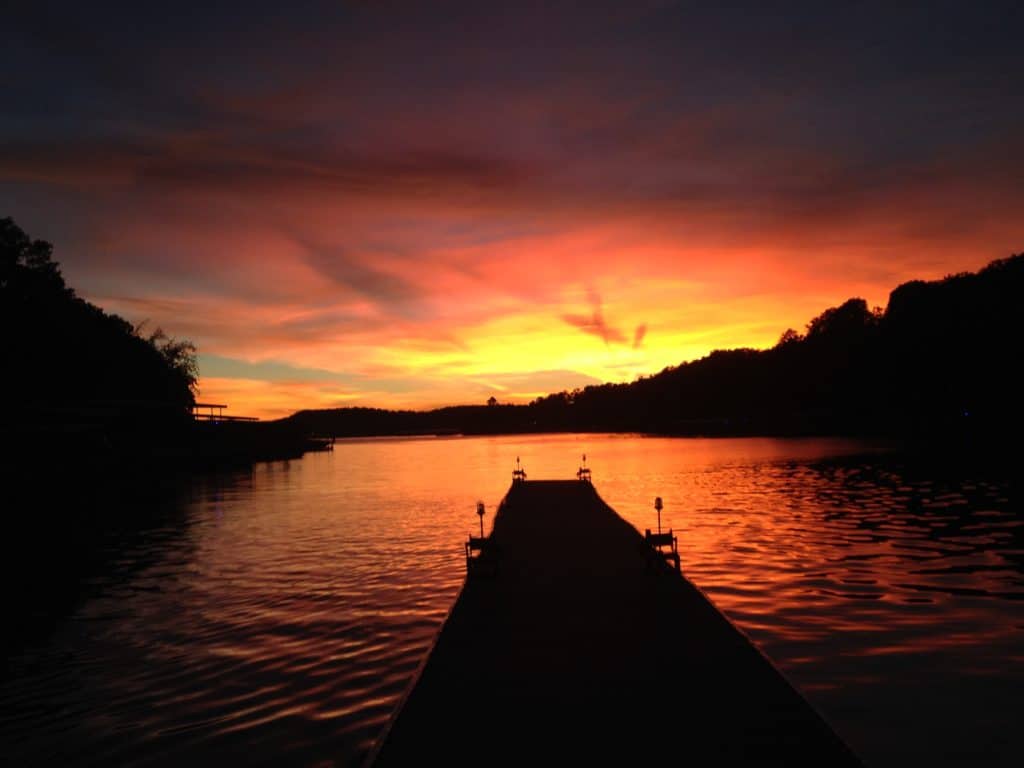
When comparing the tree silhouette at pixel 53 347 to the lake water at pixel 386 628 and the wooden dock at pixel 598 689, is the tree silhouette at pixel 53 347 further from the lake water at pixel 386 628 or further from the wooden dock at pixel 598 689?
the wooden dock at pixel 598 689

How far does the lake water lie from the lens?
12203 millimetres

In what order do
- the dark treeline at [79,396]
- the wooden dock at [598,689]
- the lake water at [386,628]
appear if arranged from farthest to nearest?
the dark treeline at [79,396] < the lake water at [386,628] < the wooden dock at [598,689]

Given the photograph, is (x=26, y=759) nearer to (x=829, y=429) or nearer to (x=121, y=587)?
(x=121, y=587)

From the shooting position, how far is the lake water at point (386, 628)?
12.2 m

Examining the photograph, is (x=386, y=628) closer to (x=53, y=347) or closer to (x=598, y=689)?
(x=598, y=689)

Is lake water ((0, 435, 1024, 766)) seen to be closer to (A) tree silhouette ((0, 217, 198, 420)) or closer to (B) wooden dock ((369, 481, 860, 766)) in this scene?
(B) wooden dock ((369, 481, 860, 766))

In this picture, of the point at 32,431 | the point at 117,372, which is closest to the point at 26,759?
the point at 32,431

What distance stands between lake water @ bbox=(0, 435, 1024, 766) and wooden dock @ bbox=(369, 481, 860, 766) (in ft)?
6.22

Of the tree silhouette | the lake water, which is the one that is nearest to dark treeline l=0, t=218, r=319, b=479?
the tree silhouette

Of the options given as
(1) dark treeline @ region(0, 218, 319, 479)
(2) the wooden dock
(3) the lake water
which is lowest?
(3) the lake water

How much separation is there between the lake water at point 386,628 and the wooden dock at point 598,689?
1897 millimetres

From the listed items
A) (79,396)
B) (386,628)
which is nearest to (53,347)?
(79,396)

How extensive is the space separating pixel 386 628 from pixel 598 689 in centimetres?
908

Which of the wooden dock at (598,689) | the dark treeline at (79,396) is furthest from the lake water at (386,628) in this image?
the dark treeline at (79,396)
